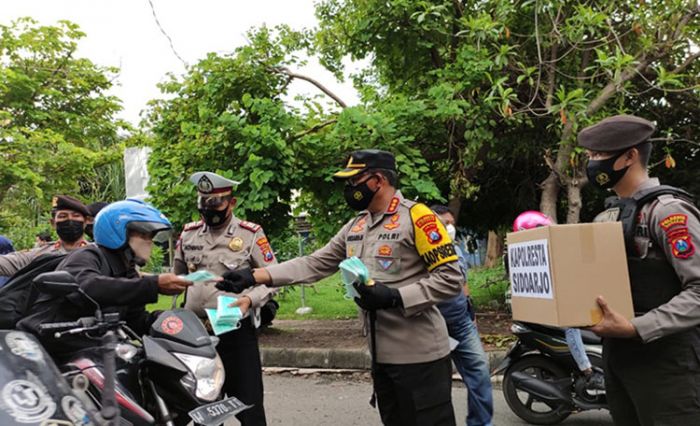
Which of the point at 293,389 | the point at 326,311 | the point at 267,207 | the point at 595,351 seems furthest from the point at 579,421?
the point at 326,311

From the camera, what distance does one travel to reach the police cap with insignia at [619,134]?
7.28 ft

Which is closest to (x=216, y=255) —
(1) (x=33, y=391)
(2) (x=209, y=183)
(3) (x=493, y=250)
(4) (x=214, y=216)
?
(4) (x=214, y=216)

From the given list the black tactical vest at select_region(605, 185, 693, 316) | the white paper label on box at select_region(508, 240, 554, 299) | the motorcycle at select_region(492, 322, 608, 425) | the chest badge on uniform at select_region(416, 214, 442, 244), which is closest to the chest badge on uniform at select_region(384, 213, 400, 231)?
the chest badge on uniform at select_region(416, 214, 442, 244)

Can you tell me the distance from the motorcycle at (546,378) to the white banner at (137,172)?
548cm

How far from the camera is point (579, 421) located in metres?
4.65

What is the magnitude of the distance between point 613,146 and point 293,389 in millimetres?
4691

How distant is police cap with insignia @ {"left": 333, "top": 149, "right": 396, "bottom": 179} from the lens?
9.61ft

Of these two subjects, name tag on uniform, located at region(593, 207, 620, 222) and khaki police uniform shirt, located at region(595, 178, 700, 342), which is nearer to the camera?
khaki police uniform shirt, located at region(595, 178, 700, 342)

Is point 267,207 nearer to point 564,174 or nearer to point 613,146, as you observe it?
point 564,174

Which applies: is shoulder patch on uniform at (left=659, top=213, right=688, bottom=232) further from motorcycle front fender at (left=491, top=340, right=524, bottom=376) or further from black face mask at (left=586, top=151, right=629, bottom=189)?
motorcycle front fender at (left=491, top=340, right=524, bottom=376)

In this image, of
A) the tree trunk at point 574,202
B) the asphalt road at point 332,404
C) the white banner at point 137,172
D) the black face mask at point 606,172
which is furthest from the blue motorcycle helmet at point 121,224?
the tree trunk at point 574,202

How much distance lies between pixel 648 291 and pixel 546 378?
278 centimetres

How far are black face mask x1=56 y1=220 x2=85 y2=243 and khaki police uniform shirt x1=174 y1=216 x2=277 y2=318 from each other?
1.28 metres

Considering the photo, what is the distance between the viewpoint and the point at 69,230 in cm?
461
